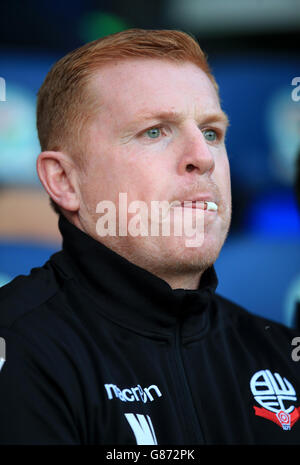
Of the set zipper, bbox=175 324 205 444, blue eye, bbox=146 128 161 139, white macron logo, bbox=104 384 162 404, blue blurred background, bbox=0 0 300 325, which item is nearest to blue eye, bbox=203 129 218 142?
blue eye, bbox=146 128 161 139

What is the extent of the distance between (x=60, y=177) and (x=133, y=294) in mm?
336

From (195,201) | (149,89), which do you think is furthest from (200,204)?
(149,89)

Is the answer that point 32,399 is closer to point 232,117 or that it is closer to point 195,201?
point 195,201

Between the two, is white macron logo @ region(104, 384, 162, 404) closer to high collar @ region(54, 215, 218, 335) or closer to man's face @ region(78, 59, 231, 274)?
high collar @ region(54, 215, 218, 335)

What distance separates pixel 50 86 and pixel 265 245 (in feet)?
3.78

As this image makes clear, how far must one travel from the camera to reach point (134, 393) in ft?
3.49

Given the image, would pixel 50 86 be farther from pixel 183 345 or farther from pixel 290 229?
pixel 290 229

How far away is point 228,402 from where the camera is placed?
3.81 ft

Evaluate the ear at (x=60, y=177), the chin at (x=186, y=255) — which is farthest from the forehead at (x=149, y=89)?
the chin at (x=186, y=255)

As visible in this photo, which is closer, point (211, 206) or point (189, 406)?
point (189, 406)

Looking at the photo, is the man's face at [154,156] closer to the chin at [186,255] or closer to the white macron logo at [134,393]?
the chin at [186,255]

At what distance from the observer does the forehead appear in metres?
1.19

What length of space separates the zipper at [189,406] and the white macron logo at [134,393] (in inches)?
2.2
